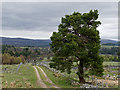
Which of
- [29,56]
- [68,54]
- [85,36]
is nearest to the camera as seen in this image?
[68,54]

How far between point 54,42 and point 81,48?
482 centimetres

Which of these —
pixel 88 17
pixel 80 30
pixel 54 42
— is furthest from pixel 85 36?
pixel 54 42

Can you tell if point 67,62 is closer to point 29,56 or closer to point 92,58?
point 92,58

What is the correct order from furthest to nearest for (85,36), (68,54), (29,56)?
(29,56) → (85,36) → (68,54)

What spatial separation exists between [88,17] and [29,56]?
3986 inches

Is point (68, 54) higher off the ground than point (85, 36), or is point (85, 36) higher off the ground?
point (85, 36)

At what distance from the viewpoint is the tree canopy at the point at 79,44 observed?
87.1 feet

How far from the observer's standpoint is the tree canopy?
26.5 meters

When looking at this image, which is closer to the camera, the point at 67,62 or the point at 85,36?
the point at 67,62

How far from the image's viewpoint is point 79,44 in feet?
92.1

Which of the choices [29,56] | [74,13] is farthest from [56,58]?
[29,56]

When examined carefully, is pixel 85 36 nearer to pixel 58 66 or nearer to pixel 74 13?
pixel 74 13

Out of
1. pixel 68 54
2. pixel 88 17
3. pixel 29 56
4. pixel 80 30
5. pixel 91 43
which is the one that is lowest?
pixel 29 56

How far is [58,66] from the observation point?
28.0 metres
